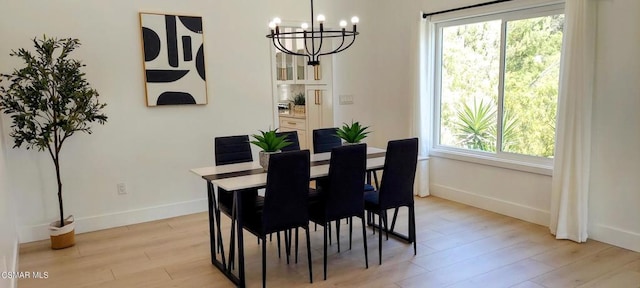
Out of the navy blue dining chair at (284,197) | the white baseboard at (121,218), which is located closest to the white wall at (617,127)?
the navy blue dining chair at (284,197)

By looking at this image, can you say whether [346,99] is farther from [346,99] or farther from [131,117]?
[131,117]

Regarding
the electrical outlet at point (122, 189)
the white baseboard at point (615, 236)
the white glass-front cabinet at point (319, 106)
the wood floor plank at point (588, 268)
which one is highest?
the white glass-front cabinet at point (319, 106)

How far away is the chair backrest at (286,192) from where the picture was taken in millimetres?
2746

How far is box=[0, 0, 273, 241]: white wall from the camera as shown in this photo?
3.88 meters

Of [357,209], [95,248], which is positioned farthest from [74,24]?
[357,209]

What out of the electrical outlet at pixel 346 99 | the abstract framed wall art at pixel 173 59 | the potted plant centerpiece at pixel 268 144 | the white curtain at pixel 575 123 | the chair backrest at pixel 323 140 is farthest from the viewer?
the electrical outlet at pixel 346 99

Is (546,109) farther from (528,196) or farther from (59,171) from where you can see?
(59,171)

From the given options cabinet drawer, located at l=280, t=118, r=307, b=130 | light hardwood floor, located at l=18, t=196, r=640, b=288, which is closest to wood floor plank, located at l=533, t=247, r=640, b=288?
light hardwood floor, located at l=18, t=196, r=640, b=288

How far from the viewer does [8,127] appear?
375cm

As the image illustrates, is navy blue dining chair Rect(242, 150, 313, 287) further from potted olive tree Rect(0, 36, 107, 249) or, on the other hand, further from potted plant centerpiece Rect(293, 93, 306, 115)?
potted plant centerpiece Rect(293, 93, 306, 115)

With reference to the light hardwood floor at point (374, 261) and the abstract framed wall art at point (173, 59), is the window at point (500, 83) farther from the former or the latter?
the abstract framed wall art at point (173, 59)

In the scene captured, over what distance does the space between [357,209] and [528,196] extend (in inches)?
78.9

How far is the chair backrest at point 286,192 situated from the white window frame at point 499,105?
2.48 metres

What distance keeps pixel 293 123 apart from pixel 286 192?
4164 mm
